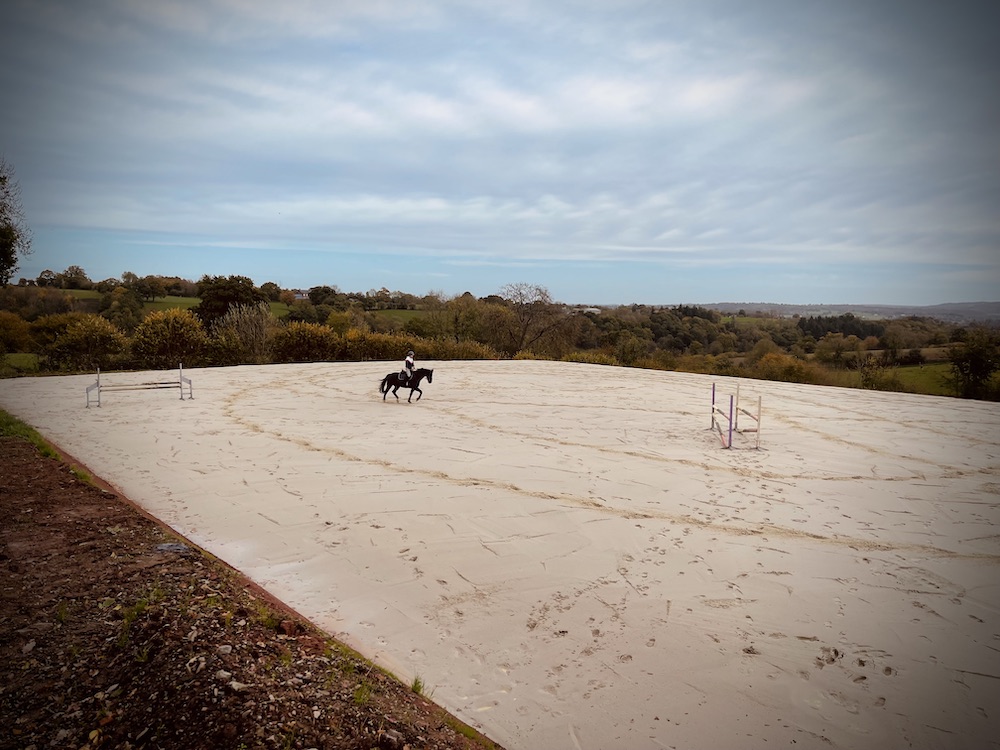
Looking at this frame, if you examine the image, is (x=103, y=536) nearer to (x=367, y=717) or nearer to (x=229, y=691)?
(x=229, y=691)

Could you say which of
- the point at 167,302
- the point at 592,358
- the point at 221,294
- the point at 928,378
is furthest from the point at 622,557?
the point at 167,302

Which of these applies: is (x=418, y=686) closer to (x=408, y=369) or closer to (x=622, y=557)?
(x=622, y=557)

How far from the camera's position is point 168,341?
20.0m

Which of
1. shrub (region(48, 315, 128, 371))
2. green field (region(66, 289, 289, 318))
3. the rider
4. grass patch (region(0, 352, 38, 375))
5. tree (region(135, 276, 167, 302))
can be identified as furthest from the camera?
tree (region(135, 276, 167, 302))

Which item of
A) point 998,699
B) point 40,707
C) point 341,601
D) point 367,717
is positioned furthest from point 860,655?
point 40,707

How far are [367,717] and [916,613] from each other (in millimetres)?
4087

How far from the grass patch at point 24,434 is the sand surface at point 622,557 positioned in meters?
0.37

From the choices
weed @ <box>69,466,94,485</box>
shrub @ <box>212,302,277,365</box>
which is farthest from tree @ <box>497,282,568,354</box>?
weed @ <box>69,466,94,485</box>

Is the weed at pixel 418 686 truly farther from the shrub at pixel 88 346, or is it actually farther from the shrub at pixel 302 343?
the shrub at pixel 302 343

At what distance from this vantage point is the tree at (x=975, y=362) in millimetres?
15890

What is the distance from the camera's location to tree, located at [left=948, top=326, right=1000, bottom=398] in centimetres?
1589

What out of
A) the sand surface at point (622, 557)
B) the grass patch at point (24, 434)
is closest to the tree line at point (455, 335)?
the sand surface at point (622, 557)

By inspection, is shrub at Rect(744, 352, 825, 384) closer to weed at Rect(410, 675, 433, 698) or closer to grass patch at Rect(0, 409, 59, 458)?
weed at Rect(410, 675, 433, 698)

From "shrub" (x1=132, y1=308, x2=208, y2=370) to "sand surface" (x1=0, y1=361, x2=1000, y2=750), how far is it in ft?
30.3
